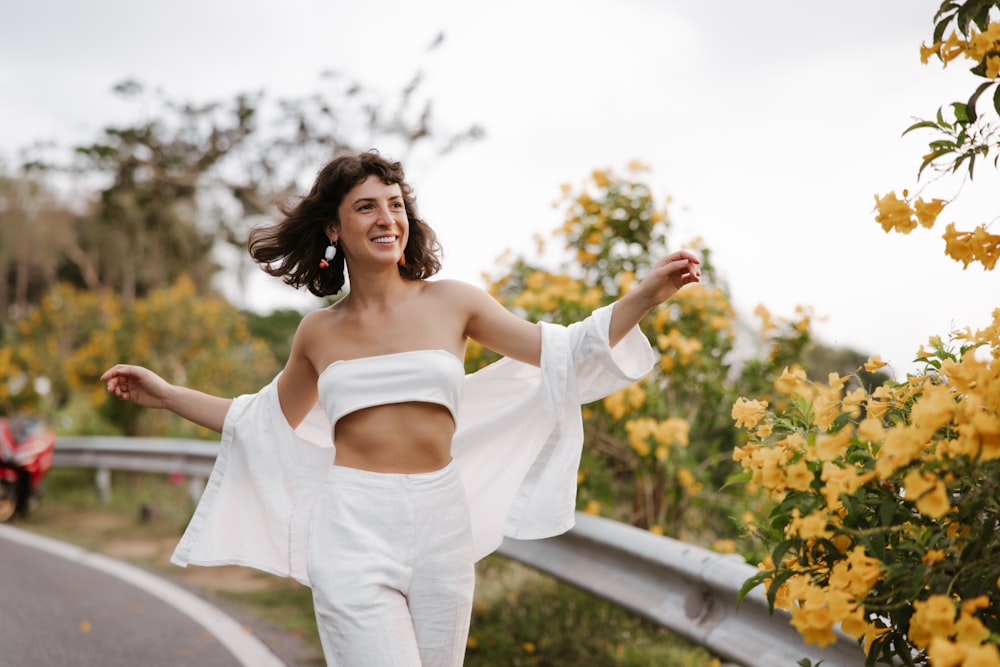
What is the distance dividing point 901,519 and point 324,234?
2.25 metres

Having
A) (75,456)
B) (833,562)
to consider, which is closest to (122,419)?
(75,456)

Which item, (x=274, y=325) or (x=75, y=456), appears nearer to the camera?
(x=75, y=456)

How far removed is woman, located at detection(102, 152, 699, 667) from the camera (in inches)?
115

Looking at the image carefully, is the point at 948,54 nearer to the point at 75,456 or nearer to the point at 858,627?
the point at 858,627

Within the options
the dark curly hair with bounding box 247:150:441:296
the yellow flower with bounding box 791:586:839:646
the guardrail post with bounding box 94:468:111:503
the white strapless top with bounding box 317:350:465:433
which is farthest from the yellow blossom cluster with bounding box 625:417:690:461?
the guardrail post with bounding box 94:468:111:503

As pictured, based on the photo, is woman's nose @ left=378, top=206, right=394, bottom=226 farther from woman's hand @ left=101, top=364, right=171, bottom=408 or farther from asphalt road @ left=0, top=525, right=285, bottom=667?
asphalt road @ left=0, top=525, right=285, bottom=667

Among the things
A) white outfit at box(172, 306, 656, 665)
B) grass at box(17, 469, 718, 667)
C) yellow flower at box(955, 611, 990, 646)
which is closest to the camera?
yellow flower at box(955, 611, 990, 646)

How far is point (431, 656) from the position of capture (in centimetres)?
295

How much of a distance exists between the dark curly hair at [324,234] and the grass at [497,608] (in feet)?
6.17

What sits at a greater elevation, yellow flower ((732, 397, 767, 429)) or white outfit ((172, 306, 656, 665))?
yellow flower ((732, 397, 767, 429))

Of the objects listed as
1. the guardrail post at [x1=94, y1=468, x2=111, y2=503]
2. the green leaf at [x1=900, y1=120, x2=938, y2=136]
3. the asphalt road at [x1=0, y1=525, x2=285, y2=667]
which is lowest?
the guardrail post at [x1=94, y1=468, x2=111, y2=503]

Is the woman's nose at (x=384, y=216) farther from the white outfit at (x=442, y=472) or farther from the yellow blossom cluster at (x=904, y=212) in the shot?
the yellow blossom cluster at (x=904, y=212)

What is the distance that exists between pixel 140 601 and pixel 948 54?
5.11 metres

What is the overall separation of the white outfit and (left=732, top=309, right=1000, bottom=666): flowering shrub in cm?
97
